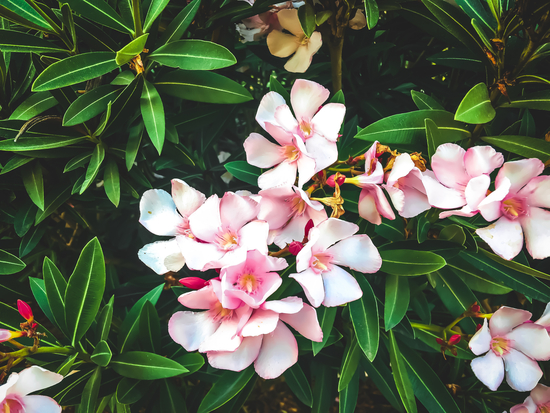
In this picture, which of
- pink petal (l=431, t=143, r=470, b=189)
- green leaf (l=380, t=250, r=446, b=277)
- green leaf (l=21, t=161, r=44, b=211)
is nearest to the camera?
pink petal (l=431, t=143, r=470, b=189)

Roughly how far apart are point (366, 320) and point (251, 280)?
37 centimetres

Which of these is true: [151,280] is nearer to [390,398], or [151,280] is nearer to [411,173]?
[390,398]

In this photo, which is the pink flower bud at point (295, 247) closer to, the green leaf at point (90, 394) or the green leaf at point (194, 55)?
the green leaf at point (194, 55)

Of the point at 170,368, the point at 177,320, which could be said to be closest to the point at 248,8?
the point at 177,320

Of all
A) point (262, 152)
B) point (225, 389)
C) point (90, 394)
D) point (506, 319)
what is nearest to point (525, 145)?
point (506, 319)

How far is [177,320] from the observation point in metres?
0.67

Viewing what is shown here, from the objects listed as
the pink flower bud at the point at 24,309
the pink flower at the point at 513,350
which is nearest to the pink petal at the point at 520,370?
the pink flower at the point at 513,350

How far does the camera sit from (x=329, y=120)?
0.74m

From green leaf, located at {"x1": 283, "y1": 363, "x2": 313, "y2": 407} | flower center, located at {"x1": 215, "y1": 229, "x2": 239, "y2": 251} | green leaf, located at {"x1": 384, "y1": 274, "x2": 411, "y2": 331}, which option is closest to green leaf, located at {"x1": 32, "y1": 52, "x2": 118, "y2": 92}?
flower center, located at {"x1": 215, "y1": 229, "x2": 239, "y2": 251}

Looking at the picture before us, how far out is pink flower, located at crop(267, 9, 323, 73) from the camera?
3.26 ft

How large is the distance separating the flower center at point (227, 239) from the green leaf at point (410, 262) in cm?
40

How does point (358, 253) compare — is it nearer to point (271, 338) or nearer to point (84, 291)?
point (271, 338)

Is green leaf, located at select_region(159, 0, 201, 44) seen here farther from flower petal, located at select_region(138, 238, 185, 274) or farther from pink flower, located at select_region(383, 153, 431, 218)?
pink flower, located at select_region(383, 153, 431, 218)

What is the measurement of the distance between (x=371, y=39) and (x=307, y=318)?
1.01 meters
